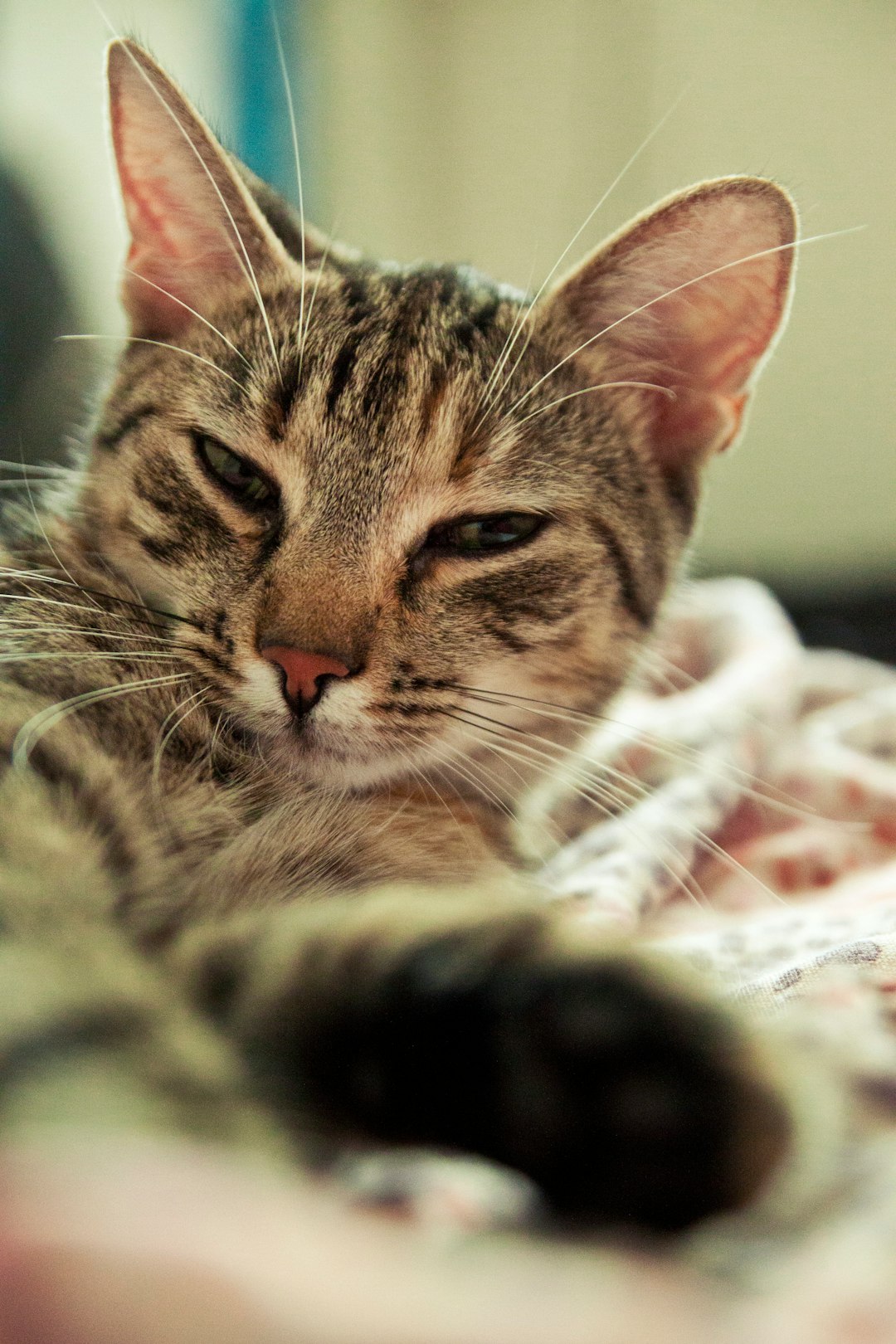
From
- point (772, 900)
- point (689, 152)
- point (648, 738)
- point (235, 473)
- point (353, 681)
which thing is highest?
point (689, 152)

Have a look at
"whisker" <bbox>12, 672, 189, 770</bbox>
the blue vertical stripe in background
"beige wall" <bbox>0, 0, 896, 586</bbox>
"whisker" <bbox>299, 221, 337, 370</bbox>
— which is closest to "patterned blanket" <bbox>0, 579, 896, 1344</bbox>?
"whisker" <bbox>12, 672, 189, 770</bbox>

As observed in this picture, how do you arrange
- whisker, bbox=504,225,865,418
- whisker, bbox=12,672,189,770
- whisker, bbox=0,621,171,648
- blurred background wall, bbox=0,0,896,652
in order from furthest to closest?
1. blurred background wall, bbox=0,0,896,652
2. whisker, bbox=504,225,865,418
3. whisker, bbox=0,621,171,648
4. whisker, bbox=12,672,189,770

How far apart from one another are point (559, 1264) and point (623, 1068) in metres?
0.07

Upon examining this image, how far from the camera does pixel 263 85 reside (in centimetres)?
132

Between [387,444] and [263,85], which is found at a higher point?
[263,85]

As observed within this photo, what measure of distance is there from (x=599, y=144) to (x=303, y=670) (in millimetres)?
1061

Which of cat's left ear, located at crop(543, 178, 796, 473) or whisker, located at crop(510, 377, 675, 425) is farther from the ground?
cat's left ear, located at crop(543, 178, 796, 473)

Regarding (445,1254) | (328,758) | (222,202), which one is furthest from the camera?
(222,202)

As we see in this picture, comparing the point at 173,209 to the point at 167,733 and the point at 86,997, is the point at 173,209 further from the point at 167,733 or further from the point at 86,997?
the point at 86,997

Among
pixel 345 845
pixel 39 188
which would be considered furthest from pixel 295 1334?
pixel 39 188

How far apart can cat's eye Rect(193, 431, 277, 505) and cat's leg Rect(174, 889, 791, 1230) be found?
0.43 metres

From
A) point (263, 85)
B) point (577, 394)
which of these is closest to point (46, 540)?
point (577, 394)

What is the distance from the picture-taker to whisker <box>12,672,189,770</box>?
528 millimetres

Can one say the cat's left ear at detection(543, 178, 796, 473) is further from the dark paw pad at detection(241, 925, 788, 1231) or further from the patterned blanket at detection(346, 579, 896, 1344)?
the dark paw pad at detection(241, 925, 788, 1231)
